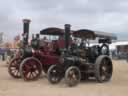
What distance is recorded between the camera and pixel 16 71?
48.4 feet

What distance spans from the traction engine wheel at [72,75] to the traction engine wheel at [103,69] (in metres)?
1.07

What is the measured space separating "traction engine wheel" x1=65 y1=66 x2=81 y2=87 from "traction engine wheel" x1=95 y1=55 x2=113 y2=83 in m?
1.07

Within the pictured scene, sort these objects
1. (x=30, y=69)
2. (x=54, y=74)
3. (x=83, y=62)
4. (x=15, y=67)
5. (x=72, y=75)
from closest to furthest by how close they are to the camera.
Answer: (x=72, y=75) → (x=54, y=74) → (x=83, y=62) → (x=30, y=69) → (x=15, y=67)

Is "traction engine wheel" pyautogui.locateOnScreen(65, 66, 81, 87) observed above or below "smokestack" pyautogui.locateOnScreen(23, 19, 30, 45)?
below

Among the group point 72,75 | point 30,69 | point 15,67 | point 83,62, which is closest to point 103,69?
point 83,62

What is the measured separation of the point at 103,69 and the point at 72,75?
6.24 feet

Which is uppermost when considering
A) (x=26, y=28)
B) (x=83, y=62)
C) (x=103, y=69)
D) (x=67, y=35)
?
(x=26, y=28)

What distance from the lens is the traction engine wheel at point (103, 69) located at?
1302cm

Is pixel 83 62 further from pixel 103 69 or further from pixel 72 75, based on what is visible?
pixel 72 75

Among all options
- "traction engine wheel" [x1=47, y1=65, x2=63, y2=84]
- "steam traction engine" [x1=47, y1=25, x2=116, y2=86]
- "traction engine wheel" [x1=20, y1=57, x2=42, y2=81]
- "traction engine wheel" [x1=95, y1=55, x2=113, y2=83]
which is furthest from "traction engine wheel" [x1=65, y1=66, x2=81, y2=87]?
"traction engine wheel" [x1=20, y1=57, x2=42, y2=81]

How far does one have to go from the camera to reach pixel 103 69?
44.1ft

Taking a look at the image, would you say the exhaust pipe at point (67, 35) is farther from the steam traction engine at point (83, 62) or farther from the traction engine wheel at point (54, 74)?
the traction engine wheel at point (54, 74)

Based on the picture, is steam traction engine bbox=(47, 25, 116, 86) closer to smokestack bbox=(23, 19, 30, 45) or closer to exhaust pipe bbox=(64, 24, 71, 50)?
exhaust pipe bbox=(64, 24, 71, 50)

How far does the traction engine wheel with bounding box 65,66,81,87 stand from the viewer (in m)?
11.8
